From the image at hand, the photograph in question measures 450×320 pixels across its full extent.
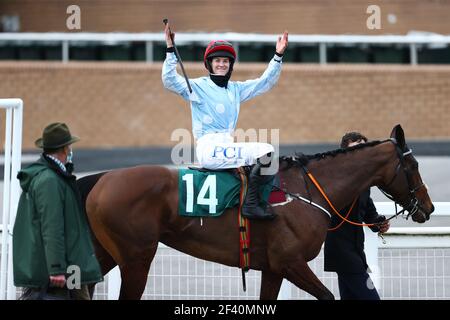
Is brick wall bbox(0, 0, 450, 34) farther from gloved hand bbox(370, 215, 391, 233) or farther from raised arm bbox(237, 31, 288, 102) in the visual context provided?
gloved hand bbox(370, 215, 391, 233)

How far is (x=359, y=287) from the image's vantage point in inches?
239

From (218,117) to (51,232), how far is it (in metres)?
A: 1.74

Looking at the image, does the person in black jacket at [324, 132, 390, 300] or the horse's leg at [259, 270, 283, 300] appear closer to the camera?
the horse's leg at [259, 270, 283, 300]

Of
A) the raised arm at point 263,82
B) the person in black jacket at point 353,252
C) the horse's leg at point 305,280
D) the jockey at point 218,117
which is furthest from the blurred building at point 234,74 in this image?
the horse's leg at point 305,280

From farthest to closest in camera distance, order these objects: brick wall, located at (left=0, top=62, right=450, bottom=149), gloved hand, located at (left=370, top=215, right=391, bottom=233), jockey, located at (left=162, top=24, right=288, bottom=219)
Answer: brick wall, located at (left=0, top=62, right=450, bottom=149) → gloved hand, located at (left=370, top=215, right=391, bottom=233) → jockey, located at (left=162, top=24, right=288, bottom=219)

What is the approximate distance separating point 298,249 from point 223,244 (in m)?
0.49

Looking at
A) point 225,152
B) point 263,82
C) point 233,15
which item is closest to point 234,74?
point 233,15

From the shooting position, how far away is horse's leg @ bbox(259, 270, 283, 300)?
5.87 metres

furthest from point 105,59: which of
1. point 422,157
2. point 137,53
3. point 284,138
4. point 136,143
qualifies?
point 422,157

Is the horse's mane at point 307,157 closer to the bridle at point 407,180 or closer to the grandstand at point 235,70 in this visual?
the bridle at point 407,180

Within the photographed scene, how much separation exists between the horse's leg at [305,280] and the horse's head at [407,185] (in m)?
0.89

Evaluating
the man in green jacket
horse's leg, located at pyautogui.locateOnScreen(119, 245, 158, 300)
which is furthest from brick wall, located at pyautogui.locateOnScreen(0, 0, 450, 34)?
the man in green jacket

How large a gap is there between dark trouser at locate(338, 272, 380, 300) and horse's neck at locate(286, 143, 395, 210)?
482 millimetres

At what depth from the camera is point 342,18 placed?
803 inches
